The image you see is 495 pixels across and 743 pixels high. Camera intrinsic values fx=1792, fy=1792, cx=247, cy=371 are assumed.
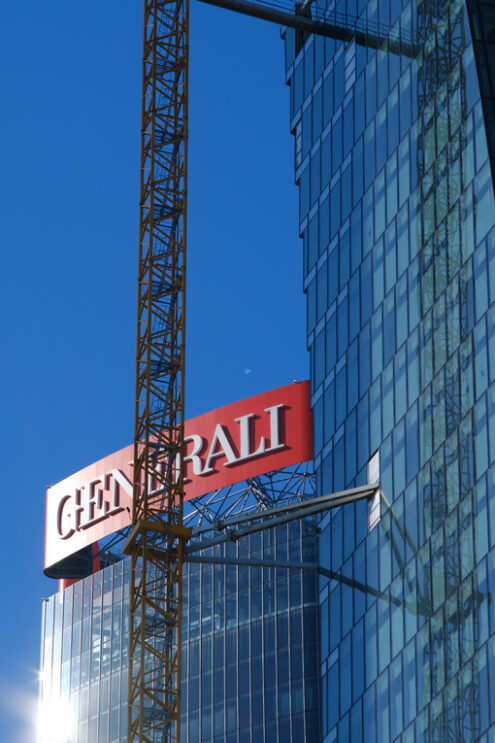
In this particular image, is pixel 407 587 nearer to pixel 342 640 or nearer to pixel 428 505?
pixel 428 505

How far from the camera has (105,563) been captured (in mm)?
133000

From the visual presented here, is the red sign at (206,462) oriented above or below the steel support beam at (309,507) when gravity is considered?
above

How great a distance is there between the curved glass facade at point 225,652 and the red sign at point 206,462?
3.94 m

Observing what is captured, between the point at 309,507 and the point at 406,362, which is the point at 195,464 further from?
the point at 406,362

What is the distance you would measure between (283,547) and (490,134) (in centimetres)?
4646

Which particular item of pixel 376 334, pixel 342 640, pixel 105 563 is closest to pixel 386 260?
pixel 376 334

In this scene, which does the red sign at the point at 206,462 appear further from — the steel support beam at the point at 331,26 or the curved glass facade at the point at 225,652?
the steel support beam at the point at 331,26

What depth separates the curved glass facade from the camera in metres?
112

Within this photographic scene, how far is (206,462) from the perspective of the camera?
4756 inches

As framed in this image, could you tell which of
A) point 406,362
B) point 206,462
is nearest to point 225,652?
point 206,462

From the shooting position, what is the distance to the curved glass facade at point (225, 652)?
112m

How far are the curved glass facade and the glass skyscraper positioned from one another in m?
20.8

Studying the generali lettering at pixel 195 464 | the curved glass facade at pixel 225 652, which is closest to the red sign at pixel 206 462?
the generali lettering at pixel 195 464

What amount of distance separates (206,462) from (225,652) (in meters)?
12.9
